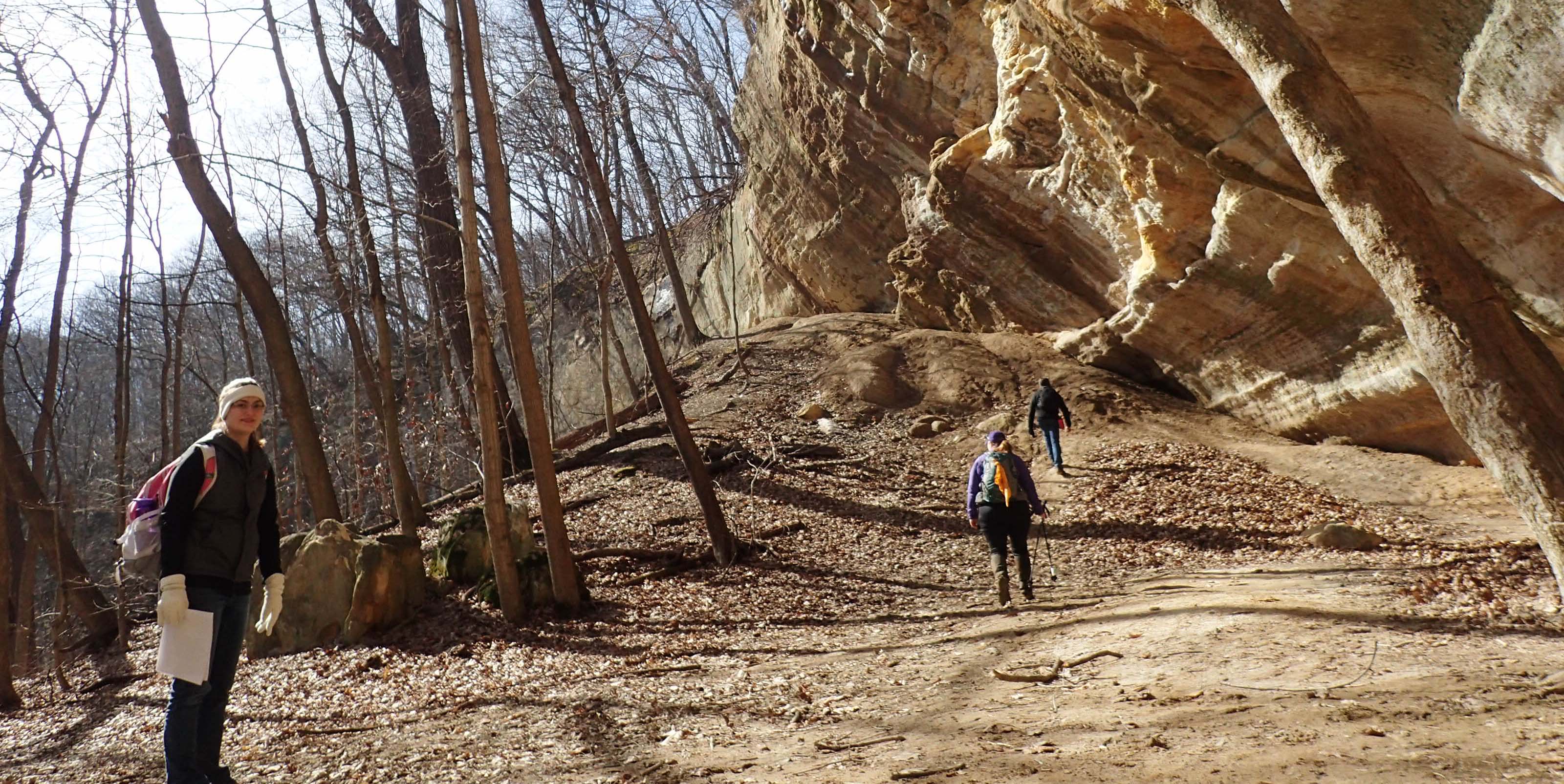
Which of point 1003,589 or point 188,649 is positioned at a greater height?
point 188,649

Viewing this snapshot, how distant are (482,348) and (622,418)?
40.4 ft

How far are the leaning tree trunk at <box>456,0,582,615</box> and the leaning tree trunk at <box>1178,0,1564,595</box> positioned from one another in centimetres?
674

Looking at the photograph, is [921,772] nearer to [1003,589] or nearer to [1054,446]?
[1003,589]

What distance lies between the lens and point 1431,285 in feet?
14.9

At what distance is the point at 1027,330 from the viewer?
65.0 feet

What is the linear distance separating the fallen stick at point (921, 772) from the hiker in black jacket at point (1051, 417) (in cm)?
1080

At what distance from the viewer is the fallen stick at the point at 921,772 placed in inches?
152

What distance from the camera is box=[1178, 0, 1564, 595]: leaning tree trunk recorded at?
4.33 m

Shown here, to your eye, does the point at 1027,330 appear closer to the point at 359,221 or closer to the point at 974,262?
the point at 974,262

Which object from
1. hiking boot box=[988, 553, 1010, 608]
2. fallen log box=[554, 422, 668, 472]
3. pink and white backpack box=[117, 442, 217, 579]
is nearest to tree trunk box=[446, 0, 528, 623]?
pink and white backpack box=[117, 442, 217, 579]

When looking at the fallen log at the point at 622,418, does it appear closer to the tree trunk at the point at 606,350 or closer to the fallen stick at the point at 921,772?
the tree trunk at the point at 606,350

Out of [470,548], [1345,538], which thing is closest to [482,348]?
[470,548]

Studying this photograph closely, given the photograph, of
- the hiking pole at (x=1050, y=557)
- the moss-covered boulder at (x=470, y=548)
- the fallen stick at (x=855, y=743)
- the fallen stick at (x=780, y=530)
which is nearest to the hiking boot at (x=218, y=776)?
the fallen stick at (x=855, y=743)

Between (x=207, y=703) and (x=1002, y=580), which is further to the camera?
(x=1002, y=580)
